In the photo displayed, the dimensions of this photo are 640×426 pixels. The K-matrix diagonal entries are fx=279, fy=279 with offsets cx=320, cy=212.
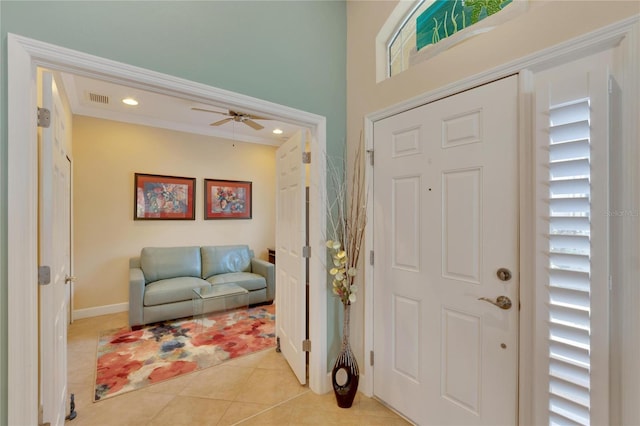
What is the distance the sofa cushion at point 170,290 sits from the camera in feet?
11.0

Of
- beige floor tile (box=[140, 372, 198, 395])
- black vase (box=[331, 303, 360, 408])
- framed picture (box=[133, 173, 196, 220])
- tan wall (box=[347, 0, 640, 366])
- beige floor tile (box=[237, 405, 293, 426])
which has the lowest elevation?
beige floor tile (box=[140, 372, 198, 395])

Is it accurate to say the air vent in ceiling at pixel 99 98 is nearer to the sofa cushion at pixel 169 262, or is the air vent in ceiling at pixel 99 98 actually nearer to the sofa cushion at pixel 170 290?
the sofa cushion at pixel 169 262

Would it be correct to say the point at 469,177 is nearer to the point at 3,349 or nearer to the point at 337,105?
the point at 337,105

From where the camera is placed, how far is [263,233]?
201 inches

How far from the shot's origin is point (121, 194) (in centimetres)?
388

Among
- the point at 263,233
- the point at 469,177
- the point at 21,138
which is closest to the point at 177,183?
the point at 263,233

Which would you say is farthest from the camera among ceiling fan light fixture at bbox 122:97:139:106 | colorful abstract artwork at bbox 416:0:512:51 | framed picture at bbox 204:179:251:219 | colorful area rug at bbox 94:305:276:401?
framed picture at bbox 204:179:251:219

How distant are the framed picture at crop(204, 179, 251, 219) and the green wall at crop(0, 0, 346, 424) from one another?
118 inches

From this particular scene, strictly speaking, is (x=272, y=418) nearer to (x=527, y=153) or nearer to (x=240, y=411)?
(x=240, y=411)

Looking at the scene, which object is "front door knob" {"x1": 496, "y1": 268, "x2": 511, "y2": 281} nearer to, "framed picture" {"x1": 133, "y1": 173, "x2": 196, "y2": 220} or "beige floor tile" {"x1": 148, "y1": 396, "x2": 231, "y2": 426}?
"beige floor tile" {"x1": 148, "y1": 396, "x2": 231, "y2": 426}

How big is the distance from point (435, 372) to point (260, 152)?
169 inches

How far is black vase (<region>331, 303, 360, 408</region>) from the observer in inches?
76.2

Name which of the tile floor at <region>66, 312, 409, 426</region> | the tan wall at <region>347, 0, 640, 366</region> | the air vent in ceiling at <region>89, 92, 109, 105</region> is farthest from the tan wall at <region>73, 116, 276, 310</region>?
the tan wall at <region>347, 0, 640, 366</region>

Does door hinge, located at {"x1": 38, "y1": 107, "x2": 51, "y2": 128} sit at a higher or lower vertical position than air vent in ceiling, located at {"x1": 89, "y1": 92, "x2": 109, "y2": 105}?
lower
